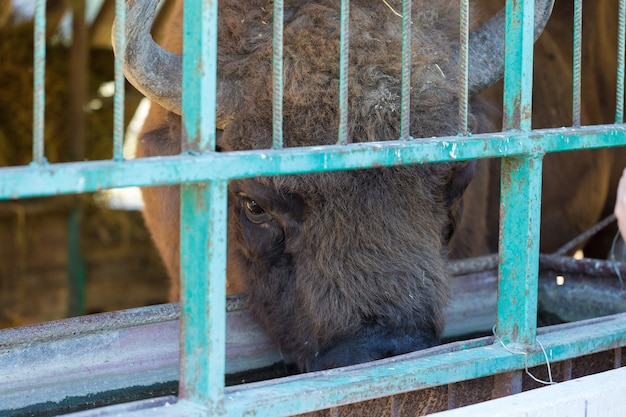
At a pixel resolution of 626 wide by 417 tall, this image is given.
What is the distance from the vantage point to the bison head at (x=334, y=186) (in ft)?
9.82

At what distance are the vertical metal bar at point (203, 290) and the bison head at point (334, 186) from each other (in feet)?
2.95

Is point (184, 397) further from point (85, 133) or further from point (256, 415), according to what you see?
point (85, 133)

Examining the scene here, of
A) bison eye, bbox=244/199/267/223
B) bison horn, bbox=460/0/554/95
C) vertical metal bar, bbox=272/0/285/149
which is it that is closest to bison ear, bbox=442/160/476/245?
bison horn, bbox=460/0/554/95

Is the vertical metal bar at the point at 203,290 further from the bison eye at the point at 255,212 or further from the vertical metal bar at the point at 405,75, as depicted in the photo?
the bison eye at the point at 255,212

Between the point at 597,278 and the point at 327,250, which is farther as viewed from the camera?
the point at 597,278

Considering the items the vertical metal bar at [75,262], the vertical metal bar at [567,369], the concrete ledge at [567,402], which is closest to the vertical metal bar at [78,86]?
the vertical metal bar at [75,262]

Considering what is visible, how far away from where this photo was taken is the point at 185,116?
206cm

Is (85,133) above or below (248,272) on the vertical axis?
above

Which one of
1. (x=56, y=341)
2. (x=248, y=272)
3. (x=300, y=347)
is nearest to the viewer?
(x=56, y=341)

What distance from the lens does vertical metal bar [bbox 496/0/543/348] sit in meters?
2.62

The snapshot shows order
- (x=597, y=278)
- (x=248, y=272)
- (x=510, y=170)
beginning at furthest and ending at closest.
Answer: (x=597, y=278), (x=248, y=272), (x=510, y=170)

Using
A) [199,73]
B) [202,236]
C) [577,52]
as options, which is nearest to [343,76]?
[199,73]

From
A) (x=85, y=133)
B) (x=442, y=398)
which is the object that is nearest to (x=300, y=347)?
(x=442, y=398)

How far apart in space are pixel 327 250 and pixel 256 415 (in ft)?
3.31
